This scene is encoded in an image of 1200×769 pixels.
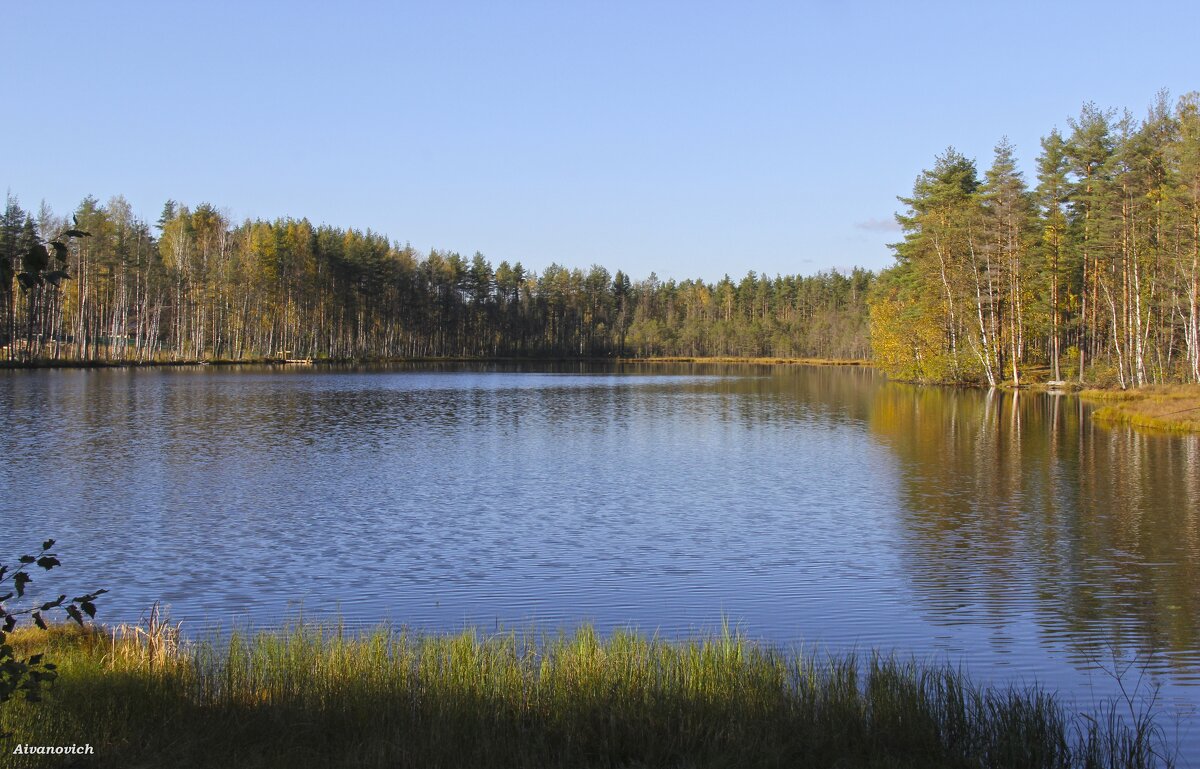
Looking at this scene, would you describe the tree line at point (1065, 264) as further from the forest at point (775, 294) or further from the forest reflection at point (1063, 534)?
the forest reflection at point (1063, 534)

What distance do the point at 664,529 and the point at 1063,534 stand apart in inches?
296

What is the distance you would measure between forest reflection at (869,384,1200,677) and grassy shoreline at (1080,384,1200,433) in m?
2.19

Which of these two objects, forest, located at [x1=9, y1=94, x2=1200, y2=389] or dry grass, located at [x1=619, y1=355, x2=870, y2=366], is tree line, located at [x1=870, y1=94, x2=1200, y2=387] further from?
dry grass, located at [x1=619, y1=355, x2=870, y2=366]

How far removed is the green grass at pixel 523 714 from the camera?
6.83m

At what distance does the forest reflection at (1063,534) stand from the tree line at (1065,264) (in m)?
17.0

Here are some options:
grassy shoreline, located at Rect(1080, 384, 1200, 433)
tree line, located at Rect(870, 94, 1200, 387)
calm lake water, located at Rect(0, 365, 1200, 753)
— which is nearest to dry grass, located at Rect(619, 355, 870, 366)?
tree line, located at Rect(870, 94, 1200, 387)

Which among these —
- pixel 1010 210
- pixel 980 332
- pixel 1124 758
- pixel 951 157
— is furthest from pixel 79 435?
pixel 951 157

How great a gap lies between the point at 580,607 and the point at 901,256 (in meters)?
75.3

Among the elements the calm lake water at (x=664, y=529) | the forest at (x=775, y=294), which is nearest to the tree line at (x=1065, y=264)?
the forest at (x=775, y=294)

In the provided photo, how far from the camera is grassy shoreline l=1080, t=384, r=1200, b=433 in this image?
118 ft

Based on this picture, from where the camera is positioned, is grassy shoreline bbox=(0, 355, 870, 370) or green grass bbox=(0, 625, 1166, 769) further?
grassy shoreline bbox=(0, 355, 870, 370)

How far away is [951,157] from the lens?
252 feet

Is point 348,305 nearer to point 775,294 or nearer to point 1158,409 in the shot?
point 775,294

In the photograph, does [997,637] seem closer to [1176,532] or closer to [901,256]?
[1176,532]
